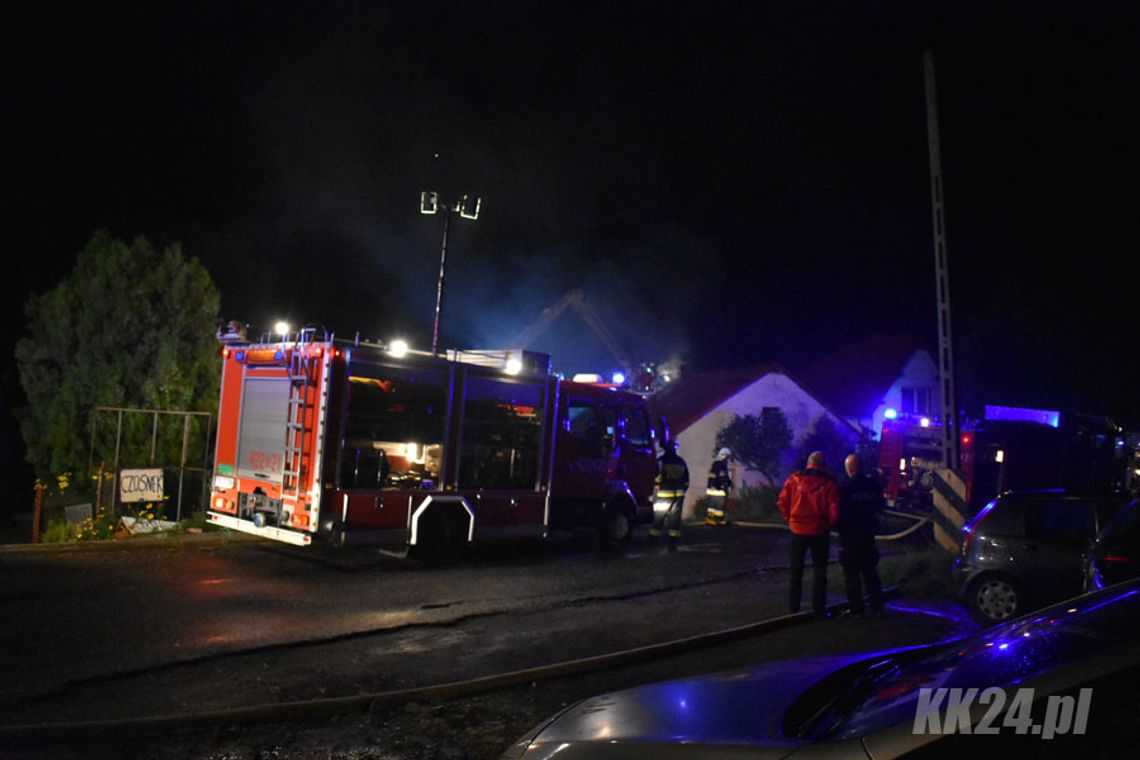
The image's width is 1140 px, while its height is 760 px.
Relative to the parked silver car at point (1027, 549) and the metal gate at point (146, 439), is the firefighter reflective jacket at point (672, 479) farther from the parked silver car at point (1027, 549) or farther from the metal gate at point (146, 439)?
the metal gate at point (146, 439)

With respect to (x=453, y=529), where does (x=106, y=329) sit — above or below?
above

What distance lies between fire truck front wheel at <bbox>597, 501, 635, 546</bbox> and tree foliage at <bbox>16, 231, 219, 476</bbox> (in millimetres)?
7550

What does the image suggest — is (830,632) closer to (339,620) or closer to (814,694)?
(339,620)

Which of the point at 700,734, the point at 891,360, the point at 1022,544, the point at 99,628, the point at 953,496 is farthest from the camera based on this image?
the point at 891,360

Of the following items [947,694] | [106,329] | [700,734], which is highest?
[106,329]

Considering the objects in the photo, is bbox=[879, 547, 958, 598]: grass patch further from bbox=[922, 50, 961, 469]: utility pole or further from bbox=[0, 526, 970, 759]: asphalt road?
bbox=[922, 50, 961, 469]: utility pole

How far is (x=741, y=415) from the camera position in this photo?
22078mm

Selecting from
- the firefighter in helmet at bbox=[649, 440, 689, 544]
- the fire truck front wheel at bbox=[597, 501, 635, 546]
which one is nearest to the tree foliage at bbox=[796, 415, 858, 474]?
the firefighter in helmet at bbox=[649, 440, 689, 544]

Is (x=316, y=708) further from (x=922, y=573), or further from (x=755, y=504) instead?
(x=755, y=504)

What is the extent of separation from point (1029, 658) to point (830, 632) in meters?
5.83

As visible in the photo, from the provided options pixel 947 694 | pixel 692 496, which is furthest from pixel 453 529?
pixel 692 496

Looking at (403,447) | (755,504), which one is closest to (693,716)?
(403,447)

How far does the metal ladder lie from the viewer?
9680mm

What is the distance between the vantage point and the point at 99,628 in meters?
6.60
